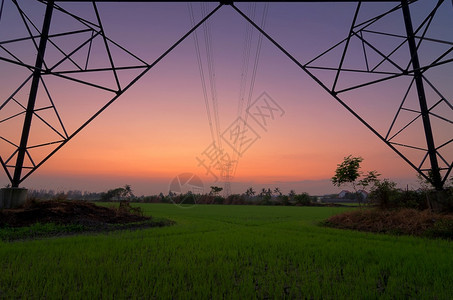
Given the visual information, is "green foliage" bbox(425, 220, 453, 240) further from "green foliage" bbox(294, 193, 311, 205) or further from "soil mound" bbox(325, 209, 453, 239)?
"green foliage" bbox(294, 193, 311, 205)

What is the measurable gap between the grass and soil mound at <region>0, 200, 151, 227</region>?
398 cm

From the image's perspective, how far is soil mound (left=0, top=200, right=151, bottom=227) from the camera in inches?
373

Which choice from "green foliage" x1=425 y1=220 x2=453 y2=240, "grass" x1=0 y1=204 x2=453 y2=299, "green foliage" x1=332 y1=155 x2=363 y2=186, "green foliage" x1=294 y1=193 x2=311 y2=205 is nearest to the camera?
"grass" x1=0 y1=204 x2=453 y2=299

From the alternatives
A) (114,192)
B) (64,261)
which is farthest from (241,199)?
(64,261)

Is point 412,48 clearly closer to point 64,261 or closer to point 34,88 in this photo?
point 64,261

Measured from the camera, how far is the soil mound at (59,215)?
373 inches

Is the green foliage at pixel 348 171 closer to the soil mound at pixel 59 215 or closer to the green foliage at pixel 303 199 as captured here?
the soil mound at pixel 59 215

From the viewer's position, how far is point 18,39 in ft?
25.2

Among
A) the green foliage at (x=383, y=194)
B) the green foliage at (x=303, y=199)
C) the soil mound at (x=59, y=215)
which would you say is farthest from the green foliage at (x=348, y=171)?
the green foliage at (x=303, y=199)

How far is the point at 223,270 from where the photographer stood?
15.1 feet

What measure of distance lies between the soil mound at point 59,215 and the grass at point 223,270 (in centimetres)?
398

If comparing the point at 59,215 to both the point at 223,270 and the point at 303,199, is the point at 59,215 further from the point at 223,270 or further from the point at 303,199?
the point at 303,199

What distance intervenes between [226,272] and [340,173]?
16843mm

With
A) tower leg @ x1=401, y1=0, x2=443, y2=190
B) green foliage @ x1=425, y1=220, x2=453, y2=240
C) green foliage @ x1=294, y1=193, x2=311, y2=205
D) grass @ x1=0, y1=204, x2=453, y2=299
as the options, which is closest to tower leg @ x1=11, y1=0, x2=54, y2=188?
grass @ x1=0, y1=204, x2=453, y2=299
